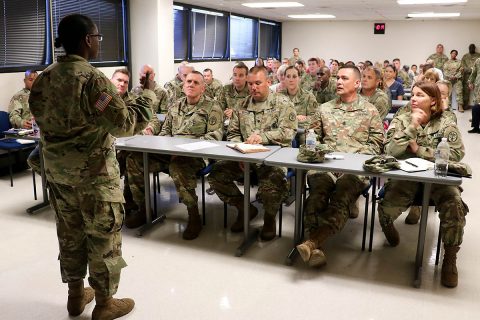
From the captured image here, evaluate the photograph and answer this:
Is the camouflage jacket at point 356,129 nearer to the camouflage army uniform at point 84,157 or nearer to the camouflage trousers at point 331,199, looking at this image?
the camouflage trousers at point 331,199

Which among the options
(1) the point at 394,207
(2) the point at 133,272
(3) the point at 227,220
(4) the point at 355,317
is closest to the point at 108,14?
(3) the point at 227,220

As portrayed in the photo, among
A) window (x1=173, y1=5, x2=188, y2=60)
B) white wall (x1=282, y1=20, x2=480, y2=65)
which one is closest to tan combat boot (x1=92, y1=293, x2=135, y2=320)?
window (x1=173, y1=5, x2=188, y2=60)

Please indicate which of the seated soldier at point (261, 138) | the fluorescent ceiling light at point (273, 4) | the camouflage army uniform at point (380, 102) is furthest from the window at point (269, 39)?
the seated soldier at point (261, 138)

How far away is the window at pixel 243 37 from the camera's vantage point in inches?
469

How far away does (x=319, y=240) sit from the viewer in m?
3.03

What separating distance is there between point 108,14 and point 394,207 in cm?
596

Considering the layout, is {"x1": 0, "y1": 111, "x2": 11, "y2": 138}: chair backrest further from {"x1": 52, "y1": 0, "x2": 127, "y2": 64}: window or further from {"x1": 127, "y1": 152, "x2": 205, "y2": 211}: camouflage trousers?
{"x1": 127, "y1": 152, "x2": 205, "y2": 211}: camouflage trousers

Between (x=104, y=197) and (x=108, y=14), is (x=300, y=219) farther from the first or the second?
(x=108, y=14)

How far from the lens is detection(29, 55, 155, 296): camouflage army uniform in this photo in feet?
6.59

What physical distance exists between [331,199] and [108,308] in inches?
64.5

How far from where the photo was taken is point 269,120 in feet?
12.6

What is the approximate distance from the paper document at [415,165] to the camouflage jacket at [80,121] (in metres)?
1.64

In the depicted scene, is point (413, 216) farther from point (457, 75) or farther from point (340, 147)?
point (457, 75)

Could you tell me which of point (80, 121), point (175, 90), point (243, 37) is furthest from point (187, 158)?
point (243, 37)
